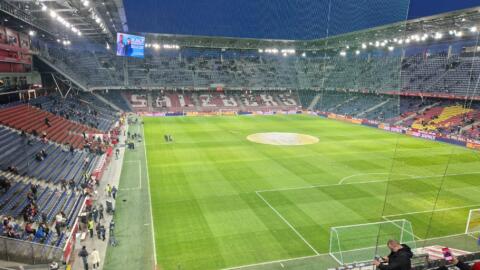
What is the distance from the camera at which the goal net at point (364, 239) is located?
13914mm

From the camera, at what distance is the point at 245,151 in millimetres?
32281

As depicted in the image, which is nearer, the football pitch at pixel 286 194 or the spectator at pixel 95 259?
the spectator at pixel 95 259

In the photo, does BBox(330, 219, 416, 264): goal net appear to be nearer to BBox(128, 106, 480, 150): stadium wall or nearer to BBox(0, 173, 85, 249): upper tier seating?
BBox(0, 173, 85, 249): upper tier seating

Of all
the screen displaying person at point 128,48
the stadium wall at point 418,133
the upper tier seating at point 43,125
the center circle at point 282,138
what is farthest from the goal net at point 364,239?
the screen displaying person at point 128,48

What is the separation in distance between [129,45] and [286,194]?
1521 inches

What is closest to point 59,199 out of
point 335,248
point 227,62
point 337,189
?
point 335,248

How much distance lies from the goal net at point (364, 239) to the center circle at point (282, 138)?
66.6 ft

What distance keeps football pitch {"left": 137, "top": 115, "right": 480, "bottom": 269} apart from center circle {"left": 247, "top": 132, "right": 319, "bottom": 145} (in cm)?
155

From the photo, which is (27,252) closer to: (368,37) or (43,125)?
(43,125)

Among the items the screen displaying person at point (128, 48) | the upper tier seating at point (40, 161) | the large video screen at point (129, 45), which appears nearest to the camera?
the upper tier seating at point (40, 161)

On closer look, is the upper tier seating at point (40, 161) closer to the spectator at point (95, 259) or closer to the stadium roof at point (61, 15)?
the spectator at point (95, 259)

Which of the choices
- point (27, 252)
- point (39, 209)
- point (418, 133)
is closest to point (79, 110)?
point (39, 209)

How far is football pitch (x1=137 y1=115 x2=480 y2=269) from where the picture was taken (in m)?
14.9

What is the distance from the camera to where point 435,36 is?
151 ft
